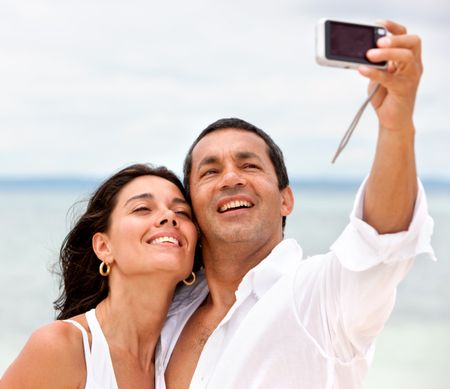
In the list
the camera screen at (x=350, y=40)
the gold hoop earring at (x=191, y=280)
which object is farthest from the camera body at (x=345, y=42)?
the gold hoop earring at (x=191, y=280)

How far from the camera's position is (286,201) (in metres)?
2.98

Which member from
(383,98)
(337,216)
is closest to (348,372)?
(383,98)

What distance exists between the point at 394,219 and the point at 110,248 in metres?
1.29

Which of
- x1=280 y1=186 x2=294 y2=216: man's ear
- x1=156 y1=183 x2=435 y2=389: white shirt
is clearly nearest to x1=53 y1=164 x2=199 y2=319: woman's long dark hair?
x1=280 y1=186 x2=294 y2=216: man's ear

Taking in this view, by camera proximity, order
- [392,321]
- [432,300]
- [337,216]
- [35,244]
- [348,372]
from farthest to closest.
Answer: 1. [337,216]
2. [35,244]
3. [432,300]
4. [392,321]
5. [348,372]

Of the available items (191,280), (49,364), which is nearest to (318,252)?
(191,280)

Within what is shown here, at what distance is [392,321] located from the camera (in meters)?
7.59

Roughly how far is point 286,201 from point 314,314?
749 millimetres

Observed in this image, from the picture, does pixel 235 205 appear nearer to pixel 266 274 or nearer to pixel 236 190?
pixel 236 190

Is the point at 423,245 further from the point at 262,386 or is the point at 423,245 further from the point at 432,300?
the point at 432,300

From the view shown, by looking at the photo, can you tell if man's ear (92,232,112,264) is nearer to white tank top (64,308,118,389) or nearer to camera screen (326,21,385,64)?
white tank top (64,308,118,389)

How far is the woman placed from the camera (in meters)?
2.57

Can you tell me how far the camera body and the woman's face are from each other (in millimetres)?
1147

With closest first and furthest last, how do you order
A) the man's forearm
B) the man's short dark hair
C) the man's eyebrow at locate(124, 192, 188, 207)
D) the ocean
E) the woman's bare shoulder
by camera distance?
the man's forearm < the woman's bare shoulder < the man's eyebrow at locate(124, 192, 188, 207) < the man's short dark hair < the ocean
